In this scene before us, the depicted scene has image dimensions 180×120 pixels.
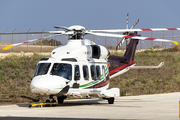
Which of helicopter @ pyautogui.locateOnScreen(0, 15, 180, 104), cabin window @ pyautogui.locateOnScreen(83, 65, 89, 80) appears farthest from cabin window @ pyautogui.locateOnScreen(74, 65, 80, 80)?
cabin window @ pyautogui.locateOnScreen(83, 65, 89, 80)

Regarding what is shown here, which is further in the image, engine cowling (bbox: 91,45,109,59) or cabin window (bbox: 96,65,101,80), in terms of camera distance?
engine cowling (bbox: 91,45,109,59)

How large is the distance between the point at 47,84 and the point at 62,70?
4.33ft

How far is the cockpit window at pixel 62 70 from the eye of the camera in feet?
52.5

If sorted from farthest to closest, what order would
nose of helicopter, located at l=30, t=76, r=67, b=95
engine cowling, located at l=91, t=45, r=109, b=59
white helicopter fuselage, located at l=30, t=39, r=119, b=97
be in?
engine cowling, located at l=91, t=45, r=109, b=59, white helicopter fuselage, located at l=30, t=39, r=119, b=97, nose of helicopter, located at l=30, t=76, r=67, b=95

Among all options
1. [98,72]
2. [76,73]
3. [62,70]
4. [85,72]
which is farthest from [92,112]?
[98,72]

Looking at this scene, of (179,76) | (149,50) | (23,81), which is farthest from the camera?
(149,50)

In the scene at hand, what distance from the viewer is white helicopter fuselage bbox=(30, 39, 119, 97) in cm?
1551

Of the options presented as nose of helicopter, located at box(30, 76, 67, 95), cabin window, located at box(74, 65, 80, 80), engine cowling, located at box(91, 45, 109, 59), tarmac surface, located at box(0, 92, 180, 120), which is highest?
→ engine cowling, located at box(91, 45, 109, 59)

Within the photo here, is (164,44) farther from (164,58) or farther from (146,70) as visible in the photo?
(146,70)

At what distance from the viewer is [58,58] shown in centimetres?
1673

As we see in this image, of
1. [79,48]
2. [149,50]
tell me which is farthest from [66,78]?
[149,50]

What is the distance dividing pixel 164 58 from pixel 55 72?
115 ft

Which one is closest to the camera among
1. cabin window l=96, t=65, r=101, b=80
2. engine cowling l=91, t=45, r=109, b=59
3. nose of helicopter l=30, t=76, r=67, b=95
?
nose of helicopter l=30, t=76, r=67, b=95

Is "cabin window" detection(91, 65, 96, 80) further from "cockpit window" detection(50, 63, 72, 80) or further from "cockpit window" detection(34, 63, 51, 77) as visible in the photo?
"cockpit window" detection(34, 63, 51, 77)
